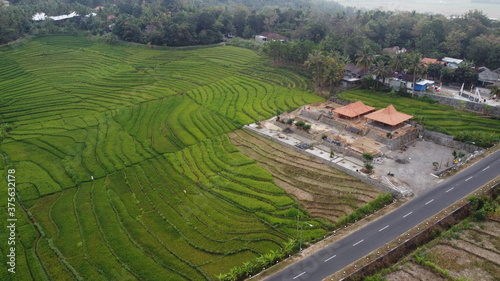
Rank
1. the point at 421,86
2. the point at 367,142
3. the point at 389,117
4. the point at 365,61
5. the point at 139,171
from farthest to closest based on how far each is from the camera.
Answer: the point at 365,61
the point at 421,86
the point at 389,117
the point at 367,142
the point at 139,171

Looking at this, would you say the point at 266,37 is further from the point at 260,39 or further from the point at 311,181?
the point at 311,181

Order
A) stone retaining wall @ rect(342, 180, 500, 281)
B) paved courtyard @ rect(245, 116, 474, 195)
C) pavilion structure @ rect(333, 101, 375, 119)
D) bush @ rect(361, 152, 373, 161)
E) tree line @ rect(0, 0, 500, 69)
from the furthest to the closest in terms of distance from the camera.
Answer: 1. tree line @ rect(0, 0, 500, 69)
2. pavilion structure @ rect(333, 101, 375, 119)
3. bush @ rect(361, 152, 373, 161)
4. paved courtyard @ rect(245, 116, 474, 195)
5. stone retaining wall @ rect(342, 180, 500, 281)

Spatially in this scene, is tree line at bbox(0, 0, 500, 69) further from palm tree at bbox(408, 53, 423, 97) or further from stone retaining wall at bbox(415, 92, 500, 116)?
stone retaining wall at bbox(415, 92, 500, 116)

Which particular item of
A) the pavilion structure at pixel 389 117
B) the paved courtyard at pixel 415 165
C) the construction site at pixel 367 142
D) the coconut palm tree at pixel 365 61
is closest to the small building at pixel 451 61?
the coconut palm tree at pixel 365 61

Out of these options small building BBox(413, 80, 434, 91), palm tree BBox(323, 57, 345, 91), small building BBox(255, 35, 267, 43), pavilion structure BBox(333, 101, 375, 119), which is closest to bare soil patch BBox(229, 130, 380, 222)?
pavilion structure BBox(333, 101, 375, 119)

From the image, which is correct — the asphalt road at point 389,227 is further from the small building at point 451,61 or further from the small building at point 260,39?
the small building at point 260,39

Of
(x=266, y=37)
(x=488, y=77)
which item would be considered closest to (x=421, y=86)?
(x=488, y=77)
